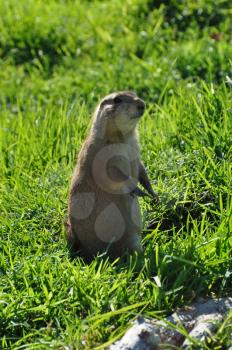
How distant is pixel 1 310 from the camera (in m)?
A: 3.84

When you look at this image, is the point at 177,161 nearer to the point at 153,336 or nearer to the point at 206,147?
the point at 206,147

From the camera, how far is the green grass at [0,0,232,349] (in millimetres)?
3830

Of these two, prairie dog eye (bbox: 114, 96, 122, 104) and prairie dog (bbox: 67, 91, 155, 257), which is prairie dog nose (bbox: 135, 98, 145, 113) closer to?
prairie dog (bbox: 67, 91, 155, 257)

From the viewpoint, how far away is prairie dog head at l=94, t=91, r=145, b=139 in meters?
4.41

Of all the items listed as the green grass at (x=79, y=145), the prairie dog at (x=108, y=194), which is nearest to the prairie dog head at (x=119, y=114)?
the prairie dog at (x=108, y=194)

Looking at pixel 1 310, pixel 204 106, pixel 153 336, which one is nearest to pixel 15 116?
pixel 204 106

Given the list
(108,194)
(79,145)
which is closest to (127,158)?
(108,194)

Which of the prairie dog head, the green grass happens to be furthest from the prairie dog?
the green grass

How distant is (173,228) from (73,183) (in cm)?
61

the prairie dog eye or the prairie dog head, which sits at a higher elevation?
the prairie dog eye

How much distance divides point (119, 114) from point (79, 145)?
1132 millimetres

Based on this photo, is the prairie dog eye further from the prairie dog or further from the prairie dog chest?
the prairie dog chest

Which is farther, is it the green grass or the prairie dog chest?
the prairie dog chest

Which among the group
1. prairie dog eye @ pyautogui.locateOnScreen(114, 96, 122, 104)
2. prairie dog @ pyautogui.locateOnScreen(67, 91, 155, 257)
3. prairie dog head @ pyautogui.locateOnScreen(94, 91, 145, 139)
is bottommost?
prairie dog @ pyautogui.locateOnScreen(67, 91, 155, 257)
